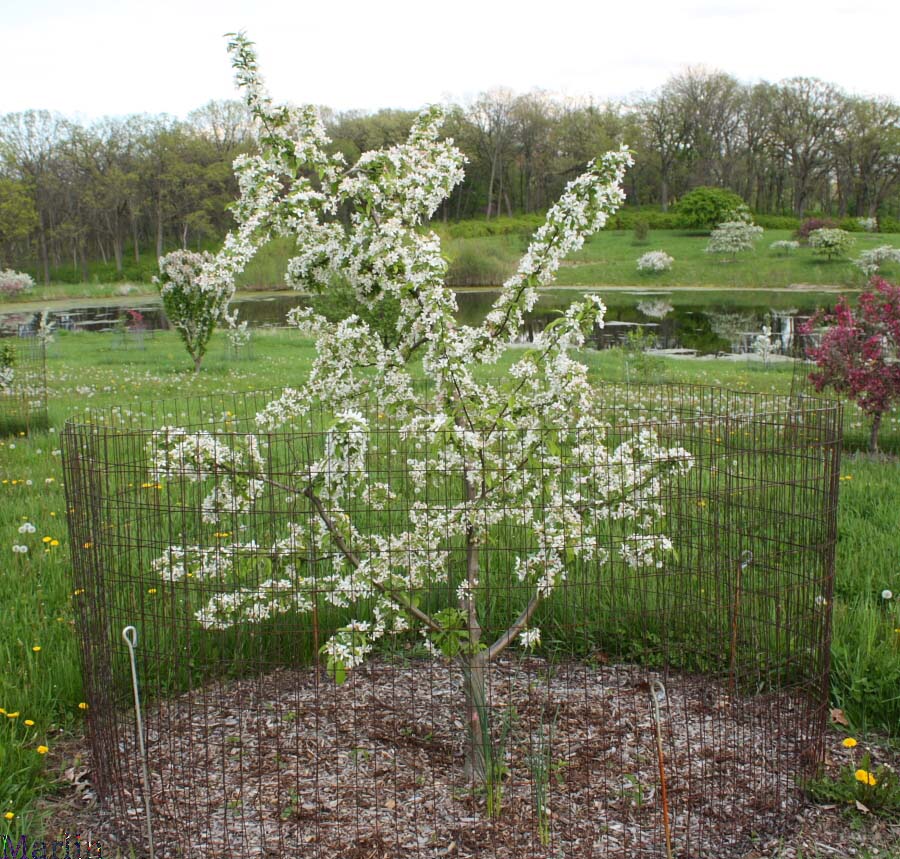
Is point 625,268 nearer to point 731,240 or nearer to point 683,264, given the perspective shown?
point 683,264

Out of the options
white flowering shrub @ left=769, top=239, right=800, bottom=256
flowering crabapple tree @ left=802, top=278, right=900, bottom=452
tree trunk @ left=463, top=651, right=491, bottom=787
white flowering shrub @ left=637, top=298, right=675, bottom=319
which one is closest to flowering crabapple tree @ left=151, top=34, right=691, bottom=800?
tree trunk @ left=463, top=651, right=491, bottom=787

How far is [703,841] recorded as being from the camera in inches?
142

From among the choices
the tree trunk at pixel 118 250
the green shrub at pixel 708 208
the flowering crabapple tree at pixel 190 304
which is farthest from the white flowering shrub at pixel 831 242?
the tree trunk at pixel 118 250

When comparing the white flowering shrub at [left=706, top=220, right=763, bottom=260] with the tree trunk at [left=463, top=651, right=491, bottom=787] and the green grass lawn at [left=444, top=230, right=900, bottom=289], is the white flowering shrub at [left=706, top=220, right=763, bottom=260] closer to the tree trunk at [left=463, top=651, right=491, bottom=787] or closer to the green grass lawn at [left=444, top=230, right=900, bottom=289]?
the green grass lawn at [left=444, top=230, right=900, bottom=289]

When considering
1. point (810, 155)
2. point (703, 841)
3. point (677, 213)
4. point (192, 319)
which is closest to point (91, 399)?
point (192, 319)

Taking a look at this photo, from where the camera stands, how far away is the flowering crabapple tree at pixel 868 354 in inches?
361

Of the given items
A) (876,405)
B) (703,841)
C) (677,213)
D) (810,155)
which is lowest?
(703,841)

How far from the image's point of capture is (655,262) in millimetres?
52781

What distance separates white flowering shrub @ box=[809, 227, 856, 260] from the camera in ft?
162

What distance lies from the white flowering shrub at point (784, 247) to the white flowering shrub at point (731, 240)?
59.5 inches

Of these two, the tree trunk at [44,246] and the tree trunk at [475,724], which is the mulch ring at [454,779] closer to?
the tree trunk at [475,724]

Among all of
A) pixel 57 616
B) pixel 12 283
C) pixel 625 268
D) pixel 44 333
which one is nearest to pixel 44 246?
pixel 12 283

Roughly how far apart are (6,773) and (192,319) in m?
15.2

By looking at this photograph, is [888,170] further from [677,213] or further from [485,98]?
[485,98]
